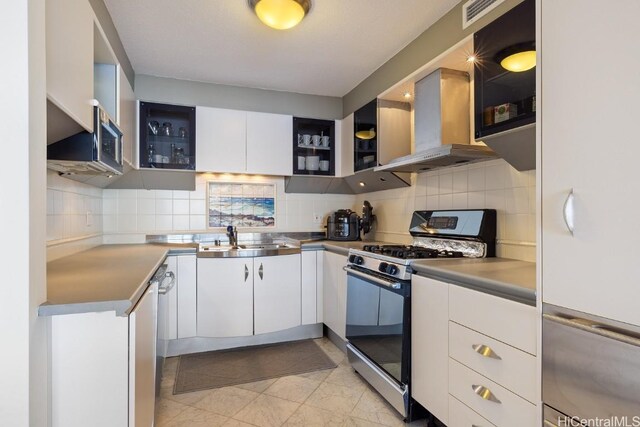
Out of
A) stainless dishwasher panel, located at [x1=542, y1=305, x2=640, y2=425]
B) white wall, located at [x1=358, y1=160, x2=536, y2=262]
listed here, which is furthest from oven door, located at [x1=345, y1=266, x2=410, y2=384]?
stainless dishwasher panel, located at [x1=542, y1=305, x2=640, y2=425]

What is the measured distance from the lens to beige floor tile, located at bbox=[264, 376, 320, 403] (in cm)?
212

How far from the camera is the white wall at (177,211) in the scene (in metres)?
2.97

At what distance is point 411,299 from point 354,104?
2.06 metres

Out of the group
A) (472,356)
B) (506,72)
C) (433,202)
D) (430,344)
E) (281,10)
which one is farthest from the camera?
(433,202)

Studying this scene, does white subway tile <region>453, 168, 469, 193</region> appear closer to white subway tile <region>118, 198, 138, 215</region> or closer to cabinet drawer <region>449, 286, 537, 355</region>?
cabinet drawer <region>449, 286, 537, 355</region>

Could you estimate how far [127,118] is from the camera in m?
2.39

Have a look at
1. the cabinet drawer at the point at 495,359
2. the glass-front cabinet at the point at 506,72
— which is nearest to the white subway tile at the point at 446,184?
the glass-front cabinet at the point at 506,72

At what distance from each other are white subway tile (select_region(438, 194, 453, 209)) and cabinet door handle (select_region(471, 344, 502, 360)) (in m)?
1.15

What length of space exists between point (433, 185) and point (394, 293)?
1.01m

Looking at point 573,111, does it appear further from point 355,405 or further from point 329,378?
point 329,378

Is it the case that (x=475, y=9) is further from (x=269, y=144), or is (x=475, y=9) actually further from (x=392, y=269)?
(x=269, y=144)

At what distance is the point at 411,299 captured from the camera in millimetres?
1823

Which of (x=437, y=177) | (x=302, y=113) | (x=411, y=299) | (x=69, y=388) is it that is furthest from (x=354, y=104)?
(x=69, y=388)

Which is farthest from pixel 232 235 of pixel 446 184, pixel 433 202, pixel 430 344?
pixel 430 344
